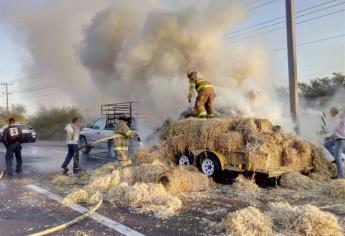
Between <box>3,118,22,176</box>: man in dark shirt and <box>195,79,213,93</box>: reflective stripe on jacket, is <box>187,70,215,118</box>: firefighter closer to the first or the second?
<box>195,79,213,93</box>: reflective stripe on jacket

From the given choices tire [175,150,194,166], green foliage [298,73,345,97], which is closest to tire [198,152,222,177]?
tire [175,150,194,166]

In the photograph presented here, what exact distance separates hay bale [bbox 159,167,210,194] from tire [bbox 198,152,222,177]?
1.69ft

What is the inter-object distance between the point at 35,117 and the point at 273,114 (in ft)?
113

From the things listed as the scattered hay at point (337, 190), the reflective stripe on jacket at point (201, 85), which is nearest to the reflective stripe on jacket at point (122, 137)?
the reflective stripe on jacket at point (201, 85)

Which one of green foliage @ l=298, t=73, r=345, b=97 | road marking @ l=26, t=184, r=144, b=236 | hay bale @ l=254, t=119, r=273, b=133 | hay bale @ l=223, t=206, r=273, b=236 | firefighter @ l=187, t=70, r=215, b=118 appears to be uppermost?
green foliage @ l=298, t=73, r=345, b=97

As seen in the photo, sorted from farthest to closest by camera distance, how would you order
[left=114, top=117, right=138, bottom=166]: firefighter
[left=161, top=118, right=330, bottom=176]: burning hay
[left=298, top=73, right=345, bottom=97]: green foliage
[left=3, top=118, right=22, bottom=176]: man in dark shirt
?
[left=298, top=73, right=345, bottom=97]: green foliage
[left=3, top=118, right=22, bottom=176]: man in dark shirt
[left=114, top=117, right=138, bottom=166]: firefighter
[left=161, top=118, right=330, bottom=176]: burning hay

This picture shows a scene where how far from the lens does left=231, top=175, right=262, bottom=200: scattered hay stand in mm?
7216

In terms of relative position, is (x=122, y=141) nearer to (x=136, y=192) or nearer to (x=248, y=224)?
(x=136, y=192)

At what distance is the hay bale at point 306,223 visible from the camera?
4.77 metres

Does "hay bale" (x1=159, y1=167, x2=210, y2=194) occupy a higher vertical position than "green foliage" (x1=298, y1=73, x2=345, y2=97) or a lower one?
lower

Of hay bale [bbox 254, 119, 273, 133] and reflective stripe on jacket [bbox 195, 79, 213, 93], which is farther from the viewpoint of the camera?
reflective stripe on jacket [bbox 195, 79, 213, 93]

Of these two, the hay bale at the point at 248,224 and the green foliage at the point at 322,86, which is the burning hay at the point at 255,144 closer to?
the hay bale at the point at 248,224

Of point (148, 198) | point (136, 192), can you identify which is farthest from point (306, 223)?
point (136, 192)

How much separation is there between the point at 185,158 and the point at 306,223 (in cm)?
452
